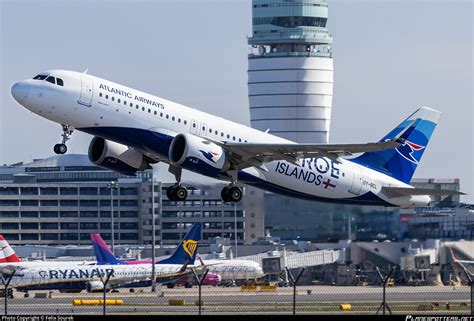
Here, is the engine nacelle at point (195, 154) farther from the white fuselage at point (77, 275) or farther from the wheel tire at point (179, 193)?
the white fuselage at point (77, 275)

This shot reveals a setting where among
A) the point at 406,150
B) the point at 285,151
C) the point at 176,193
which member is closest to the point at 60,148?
the point at 176,193

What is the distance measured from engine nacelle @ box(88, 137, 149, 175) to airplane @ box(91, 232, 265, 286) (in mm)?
34510

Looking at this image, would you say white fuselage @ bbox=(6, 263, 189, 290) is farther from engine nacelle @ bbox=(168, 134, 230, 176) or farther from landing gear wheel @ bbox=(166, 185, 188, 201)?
engine nacelle @ bbox=(168, 134, 230, 176)

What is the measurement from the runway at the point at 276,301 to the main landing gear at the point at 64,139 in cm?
880

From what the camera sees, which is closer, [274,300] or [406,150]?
[274,300]

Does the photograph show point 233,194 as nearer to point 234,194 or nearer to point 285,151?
point 234,194

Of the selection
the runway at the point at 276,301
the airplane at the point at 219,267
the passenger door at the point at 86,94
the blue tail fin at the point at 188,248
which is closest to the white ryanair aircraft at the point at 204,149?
the passenger door at the point at 86,94

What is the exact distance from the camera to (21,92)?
73.9 m

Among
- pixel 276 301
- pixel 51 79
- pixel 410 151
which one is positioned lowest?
pixel 276 301

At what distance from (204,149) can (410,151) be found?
16.1 m

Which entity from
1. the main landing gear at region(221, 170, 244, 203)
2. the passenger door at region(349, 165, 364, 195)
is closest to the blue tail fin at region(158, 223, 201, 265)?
the passenger door at region(349, 165, 364, 195)

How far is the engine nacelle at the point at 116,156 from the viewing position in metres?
79.1

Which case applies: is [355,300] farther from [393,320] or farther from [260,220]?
[393,320]

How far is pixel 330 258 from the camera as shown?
8925cm
